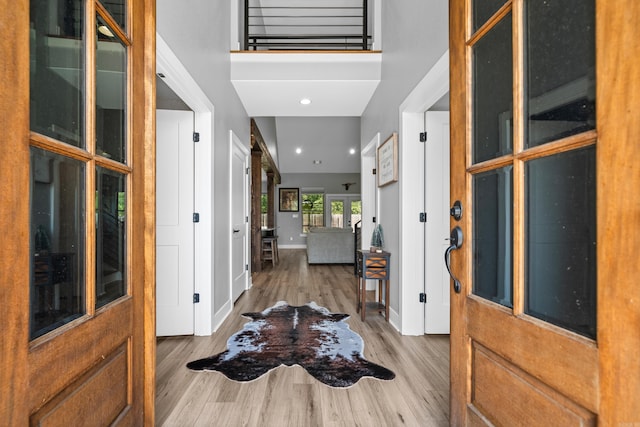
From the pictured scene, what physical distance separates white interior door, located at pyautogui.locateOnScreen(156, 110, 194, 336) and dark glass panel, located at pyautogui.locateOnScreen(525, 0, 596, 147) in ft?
8.51

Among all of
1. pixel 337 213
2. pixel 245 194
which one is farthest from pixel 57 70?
pixel 337 213

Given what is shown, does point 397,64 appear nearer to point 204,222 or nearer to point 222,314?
point 204,222

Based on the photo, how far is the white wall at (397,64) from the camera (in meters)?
2.23

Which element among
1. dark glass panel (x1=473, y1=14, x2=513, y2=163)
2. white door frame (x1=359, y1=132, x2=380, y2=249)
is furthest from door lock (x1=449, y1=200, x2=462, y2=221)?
white door frame (x1=359, y1=132, x2=380, y2=249)

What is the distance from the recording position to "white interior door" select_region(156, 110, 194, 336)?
111 inches

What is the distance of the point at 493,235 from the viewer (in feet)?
3.55

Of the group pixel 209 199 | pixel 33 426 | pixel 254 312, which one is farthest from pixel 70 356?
pixel 254 312

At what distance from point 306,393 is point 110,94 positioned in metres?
1.78

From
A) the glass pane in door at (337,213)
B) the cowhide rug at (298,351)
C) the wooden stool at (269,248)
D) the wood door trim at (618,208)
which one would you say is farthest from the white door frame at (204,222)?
the glass pane in door at (337,213)

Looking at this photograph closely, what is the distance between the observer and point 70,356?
2.82ft

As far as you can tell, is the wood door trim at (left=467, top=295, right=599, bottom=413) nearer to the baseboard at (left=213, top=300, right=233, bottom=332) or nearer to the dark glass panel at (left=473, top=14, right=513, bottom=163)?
the dark glass panel at (left=473, top=14, right=513, bottom=163)

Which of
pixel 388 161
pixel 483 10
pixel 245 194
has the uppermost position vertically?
pixel 483 10

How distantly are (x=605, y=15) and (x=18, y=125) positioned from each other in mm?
1248

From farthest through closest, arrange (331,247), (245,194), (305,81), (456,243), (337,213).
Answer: (337,213) → (331,247) → (245,194) → (305,81) → (456,243)
